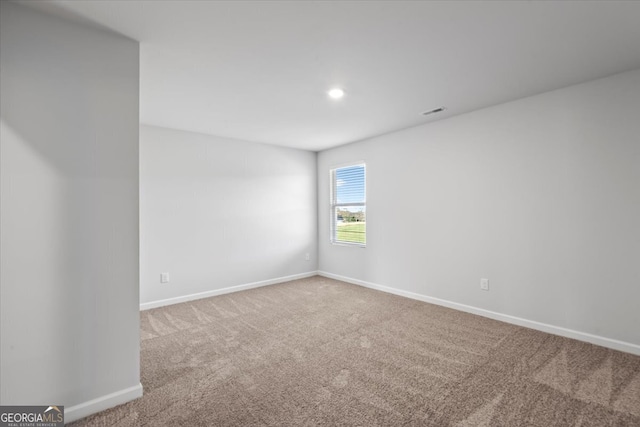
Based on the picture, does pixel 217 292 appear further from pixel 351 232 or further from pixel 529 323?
pixel 529 323

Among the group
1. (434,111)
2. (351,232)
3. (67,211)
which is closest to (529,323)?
(434,111)

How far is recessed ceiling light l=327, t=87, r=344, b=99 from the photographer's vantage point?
112 inches

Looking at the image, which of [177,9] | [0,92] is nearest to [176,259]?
[0,92]

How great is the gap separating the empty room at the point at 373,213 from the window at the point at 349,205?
15.5 inches

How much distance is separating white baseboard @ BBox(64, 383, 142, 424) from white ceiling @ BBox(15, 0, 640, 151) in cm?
232

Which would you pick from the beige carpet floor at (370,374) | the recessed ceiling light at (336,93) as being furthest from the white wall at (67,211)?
the recessed ceiling light at (336,93)

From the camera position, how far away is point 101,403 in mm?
1785

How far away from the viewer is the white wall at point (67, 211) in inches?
62.6

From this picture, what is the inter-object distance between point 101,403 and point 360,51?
290 centimetres

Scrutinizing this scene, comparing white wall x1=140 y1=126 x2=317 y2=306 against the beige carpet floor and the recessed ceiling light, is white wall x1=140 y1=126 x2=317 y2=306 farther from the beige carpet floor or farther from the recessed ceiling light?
the recessed ceiling light

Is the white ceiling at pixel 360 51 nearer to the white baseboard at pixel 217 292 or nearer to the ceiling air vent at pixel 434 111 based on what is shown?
the ceiling air vent at pixel 434 111

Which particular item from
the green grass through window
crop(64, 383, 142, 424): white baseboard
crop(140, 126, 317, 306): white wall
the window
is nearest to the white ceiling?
crop(140, 126, 317, 306): white wall

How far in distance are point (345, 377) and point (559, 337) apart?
219 centimetres

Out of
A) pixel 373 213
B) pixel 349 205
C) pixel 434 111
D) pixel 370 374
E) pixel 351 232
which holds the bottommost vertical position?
pixel 370 374
